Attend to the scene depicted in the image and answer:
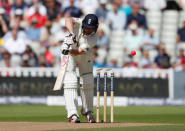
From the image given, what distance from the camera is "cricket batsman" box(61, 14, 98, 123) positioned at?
9.65 metres

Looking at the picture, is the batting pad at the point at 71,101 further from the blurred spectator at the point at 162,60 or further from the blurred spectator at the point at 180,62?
the blurred spectator at the point at 180,62

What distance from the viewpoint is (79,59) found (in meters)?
9.94

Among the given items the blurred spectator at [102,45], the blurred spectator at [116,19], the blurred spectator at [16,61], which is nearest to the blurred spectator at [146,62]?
the blurred spectator at [102,45]

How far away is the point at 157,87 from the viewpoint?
1791 cm

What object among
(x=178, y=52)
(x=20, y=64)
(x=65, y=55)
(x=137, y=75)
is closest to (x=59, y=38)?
(x=20, y=64)

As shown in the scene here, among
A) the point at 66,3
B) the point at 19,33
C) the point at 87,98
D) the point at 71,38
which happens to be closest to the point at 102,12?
the point at 66,3

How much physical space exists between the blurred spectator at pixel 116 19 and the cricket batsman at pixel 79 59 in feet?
31.1

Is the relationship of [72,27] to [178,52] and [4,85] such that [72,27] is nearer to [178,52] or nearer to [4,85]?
[4,85]

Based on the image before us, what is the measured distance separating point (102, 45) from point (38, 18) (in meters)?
2.02

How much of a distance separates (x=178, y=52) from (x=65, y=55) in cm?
1095

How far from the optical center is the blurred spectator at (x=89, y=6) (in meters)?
19.4

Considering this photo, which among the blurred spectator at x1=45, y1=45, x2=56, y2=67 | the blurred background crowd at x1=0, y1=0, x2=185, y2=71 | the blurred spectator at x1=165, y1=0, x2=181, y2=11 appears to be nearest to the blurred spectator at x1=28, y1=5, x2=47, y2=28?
the blurred background crowd at x1=0, y1=0, x2=185, y2=71

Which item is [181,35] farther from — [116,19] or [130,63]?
[130,63]

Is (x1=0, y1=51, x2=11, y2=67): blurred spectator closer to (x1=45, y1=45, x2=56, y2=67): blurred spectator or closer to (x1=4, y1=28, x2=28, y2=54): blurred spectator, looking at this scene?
(x1=4, y1=28, x2=28, y2=54): blurred spectator
